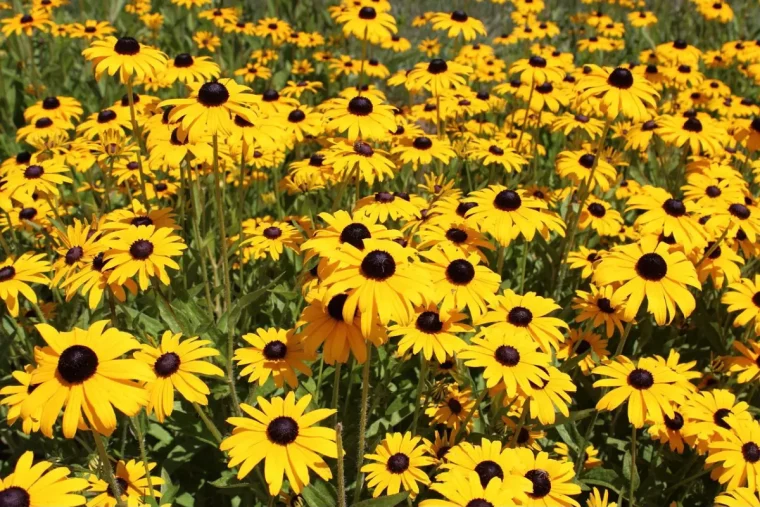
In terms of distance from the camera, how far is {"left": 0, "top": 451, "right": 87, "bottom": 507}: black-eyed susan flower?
1570 millimetres

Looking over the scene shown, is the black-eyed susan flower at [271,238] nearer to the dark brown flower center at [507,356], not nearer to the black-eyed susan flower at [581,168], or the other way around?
the dark brown flower center at [507,356]

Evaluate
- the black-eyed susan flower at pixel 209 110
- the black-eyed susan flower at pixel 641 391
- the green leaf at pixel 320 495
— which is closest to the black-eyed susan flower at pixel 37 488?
the green leaf at pixel 320 495

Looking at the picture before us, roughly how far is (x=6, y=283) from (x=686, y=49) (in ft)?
20.8

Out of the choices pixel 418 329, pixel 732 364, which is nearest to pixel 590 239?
pixel 732 364

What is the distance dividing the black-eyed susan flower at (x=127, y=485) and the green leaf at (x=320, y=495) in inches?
23.4

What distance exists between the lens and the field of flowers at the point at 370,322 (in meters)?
1.99

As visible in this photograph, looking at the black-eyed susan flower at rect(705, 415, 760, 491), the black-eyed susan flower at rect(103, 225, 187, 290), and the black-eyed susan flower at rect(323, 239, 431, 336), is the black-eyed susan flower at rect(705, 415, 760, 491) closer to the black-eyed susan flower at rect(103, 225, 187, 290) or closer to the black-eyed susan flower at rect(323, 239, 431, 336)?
the black-eyed susan flower at rect(323, 239, 431, 336)

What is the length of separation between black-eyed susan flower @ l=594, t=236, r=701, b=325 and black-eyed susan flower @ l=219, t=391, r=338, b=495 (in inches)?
53.3

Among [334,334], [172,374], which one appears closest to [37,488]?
[172,374]

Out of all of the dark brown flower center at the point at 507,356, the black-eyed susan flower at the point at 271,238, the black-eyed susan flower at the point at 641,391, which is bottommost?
the black-eyed susan flower at the point at 271,238

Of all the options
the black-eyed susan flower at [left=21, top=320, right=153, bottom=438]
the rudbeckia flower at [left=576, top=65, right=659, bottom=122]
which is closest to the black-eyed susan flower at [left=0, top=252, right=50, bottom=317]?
the black-eyed susan flower at [left=21, top=320, right=153, bottom=438]

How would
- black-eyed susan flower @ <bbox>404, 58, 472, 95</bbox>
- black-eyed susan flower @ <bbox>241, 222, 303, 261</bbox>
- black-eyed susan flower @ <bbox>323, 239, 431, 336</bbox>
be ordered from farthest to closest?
black-eyed susan flower @ <bbox>404, 58, 472, 95</bbox>, black-eyed susan flower @ <bbox>241, 222, 303, 261</bbox>, black-eyed susan flower @ <bbox>323, 239, 431, 336</bbox>

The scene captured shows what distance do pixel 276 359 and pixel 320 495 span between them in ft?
1.88

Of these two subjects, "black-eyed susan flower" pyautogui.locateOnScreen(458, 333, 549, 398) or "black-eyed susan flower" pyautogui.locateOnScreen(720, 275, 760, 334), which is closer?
"black-eyed susan flower" pyautogui.locateOnScreen(458, 333, 549, 398)
